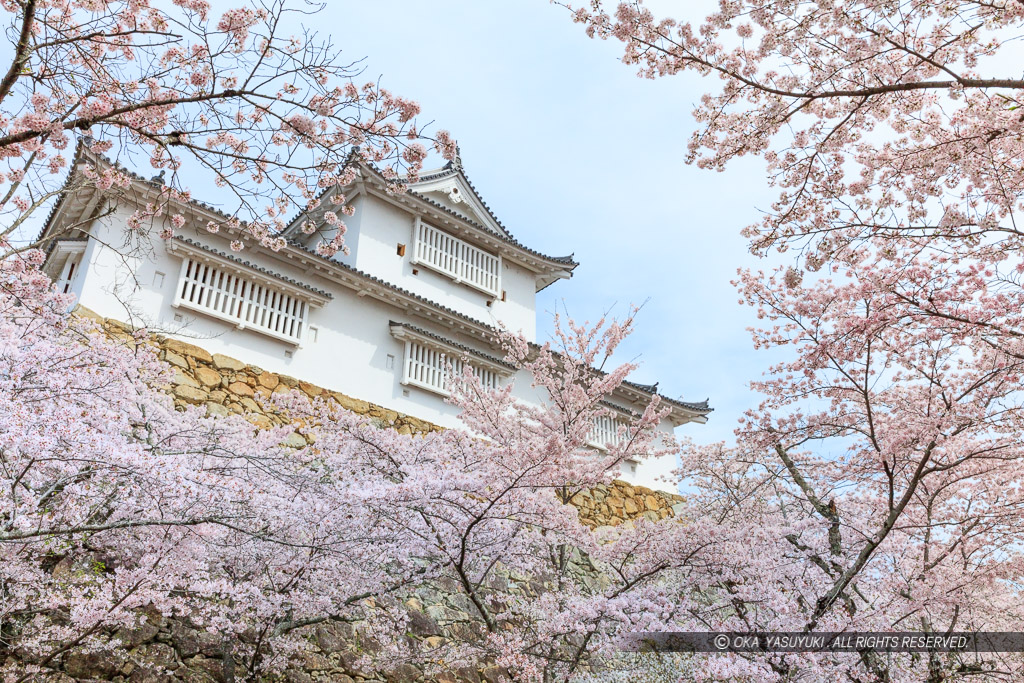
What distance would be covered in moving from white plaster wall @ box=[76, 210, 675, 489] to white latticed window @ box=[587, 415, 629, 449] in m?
1.65

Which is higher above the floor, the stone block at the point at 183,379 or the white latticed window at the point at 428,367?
the white latticed window at the point at 428,367

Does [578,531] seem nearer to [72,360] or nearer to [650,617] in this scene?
[650,617]

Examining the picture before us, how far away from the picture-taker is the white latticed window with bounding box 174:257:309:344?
10.5 meters

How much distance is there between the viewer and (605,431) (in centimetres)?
1540

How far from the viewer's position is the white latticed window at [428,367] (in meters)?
12.7

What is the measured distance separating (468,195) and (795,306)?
920 centimetres

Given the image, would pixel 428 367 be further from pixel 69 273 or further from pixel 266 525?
pixel 266 525

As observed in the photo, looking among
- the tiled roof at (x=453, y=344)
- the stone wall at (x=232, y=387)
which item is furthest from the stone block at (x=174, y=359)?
the tiled roof at (x=453, y=344)

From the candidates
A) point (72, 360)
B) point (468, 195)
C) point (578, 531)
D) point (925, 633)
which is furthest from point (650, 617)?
point (468, 195)

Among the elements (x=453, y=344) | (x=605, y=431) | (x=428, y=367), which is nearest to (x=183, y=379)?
(x=428, y=367)

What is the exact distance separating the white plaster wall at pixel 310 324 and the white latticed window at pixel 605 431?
1.65 m

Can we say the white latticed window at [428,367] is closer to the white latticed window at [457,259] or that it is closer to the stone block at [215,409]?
the white latticed window at [457,259]

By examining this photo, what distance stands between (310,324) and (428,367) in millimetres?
2378

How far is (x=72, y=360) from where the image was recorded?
7535mm
